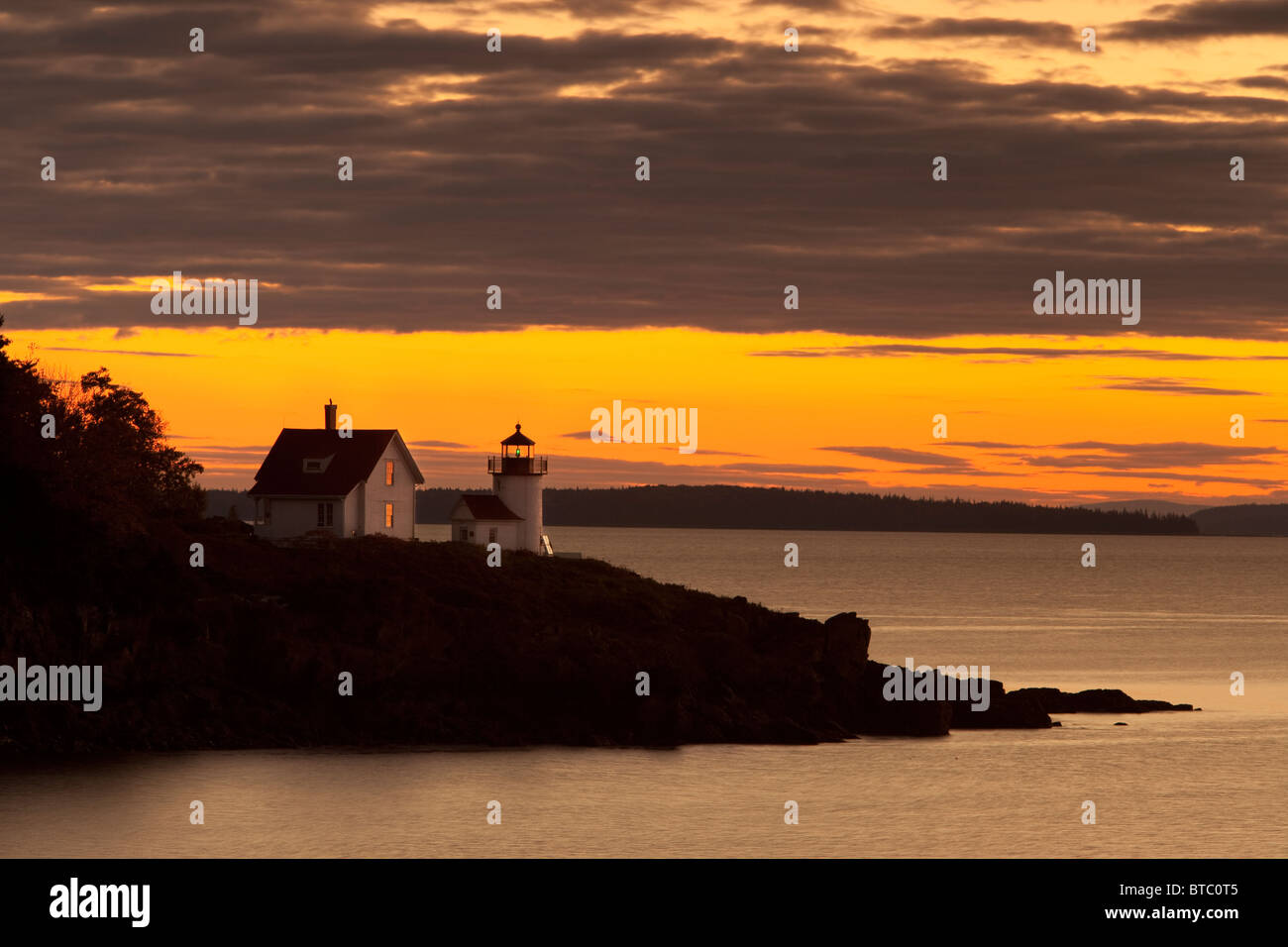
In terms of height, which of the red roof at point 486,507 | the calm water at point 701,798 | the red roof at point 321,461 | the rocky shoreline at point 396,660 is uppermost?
the red roof at point 321,461

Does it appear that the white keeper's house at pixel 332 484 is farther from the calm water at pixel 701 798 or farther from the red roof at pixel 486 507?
the calm water at pixel 701 798

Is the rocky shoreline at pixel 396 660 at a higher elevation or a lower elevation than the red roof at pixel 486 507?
lower

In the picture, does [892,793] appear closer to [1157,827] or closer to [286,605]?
[1157,827]

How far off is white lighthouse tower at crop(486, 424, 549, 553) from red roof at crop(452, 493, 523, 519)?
297mm

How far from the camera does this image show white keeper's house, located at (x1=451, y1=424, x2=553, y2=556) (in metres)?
76.0

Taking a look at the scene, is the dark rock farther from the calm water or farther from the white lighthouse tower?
the white lighthouse tower

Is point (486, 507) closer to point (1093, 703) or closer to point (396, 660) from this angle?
point (396, 660)

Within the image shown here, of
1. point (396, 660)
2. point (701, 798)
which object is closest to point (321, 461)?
point (396, 660)

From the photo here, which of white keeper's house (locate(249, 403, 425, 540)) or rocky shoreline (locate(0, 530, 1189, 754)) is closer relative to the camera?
rocky shoreline (locate(0, 530, 1189, 754))

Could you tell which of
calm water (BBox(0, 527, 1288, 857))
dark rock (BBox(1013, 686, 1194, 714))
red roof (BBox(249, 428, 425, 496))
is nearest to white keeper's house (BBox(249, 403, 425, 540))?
red roof (BBox(249, 428, 425, 496))

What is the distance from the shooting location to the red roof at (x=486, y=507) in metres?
75.9

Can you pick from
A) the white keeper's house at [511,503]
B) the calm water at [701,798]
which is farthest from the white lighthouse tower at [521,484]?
the calm water at [701,798]

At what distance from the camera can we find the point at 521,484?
7725cm

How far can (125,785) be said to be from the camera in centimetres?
4669
